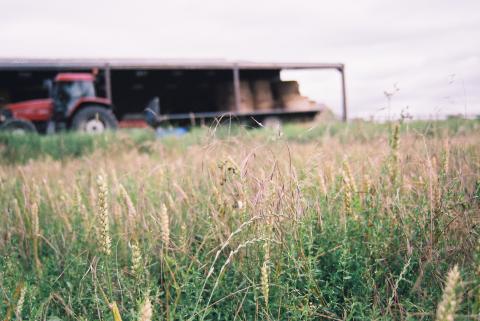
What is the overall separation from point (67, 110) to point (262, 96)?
274 inches

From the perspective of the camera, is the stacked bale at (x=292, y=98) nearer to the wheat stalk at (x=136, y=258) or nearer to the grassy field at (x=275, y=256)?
the grassy field at (x=275, y=256)

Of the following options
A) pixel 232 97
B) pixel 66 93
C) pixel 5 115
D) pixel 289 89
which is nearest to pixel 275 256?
pixel 66 93

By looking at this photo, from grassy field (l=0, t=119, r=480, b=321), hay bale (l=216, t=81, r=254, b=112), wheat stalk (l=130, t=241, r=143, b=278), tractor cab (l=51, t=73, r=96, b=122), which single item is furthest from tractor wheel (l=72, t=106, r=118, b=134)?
wheat stalk (l=130, t=241, r=143, b=278)

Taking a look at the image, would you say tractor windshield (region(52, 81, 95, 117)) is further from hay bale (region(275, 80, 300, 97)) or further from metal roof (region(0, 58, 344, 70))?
hay bale (region(275, 80, 300, 97))

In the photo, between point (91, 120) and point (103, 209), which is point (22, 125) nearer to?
point (91, 120)

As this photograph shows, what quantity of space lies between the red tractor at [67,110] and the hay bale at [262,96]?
581 centimetres

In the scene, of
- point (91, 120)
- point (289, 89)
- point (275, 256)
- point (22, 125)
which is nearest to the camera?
point (275, 256)

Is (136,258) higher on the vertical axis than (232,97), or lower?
lower

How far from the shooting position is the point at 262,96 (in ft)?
54.7

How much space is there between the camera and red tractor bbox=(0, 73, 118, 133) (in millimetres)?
11734

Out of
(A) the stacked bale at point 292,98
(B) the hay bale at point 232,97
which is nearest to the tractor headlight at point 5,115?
(B) the hay bale at point 232,97

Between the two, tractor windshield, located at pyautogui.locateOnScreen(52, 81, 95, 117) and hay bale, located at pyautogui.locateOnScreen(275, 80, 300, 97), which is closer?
tractor windshield, located at pyautogui.locateOnScreen(52, 81, 95, 117)

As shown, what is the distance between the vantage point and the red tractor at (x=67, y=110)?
1173 cm

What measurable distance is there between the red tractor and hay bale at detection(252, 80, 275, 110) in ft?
19.1
